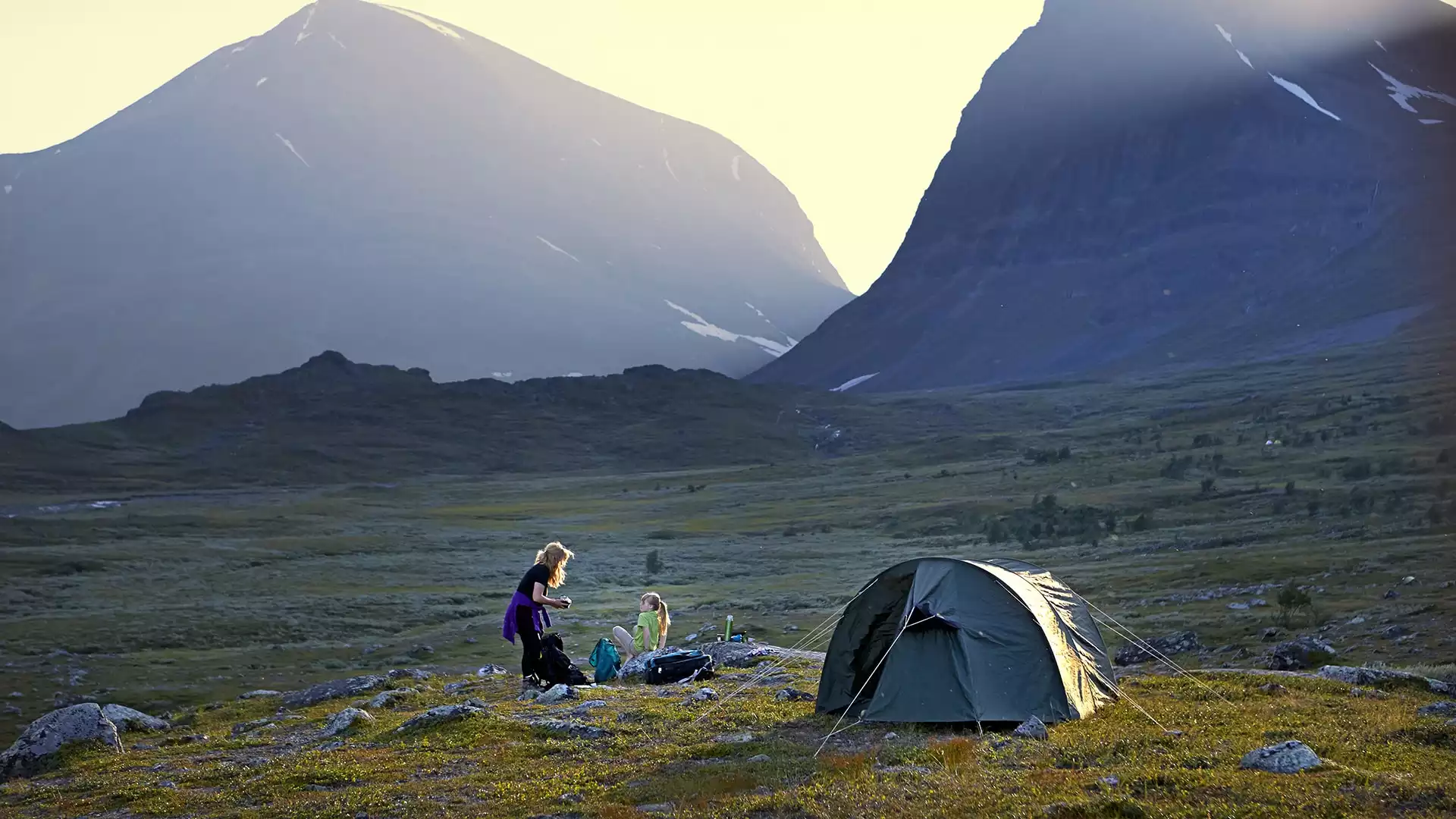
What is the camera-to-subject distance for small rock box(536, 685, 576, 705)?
2092 cm

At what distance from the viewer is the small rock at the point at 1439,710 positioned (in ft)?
→ 51.5

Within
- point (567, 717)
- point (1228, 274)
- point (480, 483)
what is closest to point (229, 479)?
point (480, 483)

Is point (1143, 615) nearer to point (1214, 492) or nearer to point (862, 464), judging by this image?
point (1214, 492)

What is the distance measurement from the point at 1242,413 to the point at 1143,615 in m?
83.1

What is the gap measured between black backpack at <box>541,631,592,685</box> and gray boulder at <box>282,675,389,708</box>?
6196 mm

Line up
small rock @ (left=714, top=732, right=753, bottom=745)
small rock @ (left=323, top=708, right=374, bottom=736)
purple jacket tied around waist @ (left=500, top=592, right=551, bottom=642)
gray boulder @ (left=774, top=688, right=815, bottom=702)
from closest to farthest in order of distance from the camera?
1. small rock @ (left=714, top=732, right=753, bottom=745)
2. small rock @ (left=323, top=708, right=374, bottom=736)
3. gray boulder @ (left=774, top=688, right=815, bottom=702)
4. purple jacket tied around waist @ (left=500, top=592, right=551, bottom=642)

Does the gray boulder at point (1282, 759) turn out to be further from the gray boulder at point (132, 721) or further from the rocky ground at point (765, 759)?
the gray boulder at point (132, 721)

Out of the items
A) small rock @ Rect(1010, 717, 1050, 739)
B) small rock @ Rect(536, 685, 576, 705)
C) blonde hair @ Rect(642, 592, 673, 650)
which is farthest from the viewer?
blonde hair @ Rect(642, 592, 673, 650)

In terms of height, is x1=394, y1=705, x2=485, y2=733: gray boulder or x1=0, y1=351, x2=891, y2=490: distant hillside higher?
x1=0, y1=351, x2=891, y2=490: distant hillside

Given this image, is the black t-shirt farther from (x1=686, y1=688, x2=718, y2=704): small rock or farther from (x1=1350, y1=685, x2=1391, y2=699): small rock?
(x1=1350, y1=685, x2=1391, y2=699): small rock

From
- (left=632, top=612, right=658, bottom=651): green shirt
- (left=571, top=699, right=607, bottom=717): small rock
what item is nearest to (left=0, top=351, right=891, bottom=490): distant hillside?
(left=632, top=612, right=658, bottom=651): green shirt

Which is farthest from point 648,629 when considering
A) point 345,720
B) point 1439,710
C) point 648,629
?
point 1439,710

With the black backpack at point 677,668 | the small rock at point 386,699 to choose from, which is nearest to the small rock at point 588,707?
the black backpack at point 677,668

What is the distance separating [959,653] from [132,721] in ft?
51.5
